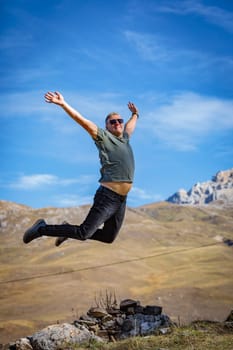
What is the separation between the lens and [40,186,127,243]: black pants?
6695 millimetres

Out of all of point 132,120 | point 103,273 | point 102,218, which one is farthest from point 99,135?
point 103,273

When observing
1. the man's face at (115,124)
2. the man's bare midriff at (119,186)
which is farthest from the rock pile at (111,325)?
the man's face at (115,124)

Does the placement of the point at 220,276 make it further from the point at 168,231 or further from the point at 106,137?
the point at 106,137

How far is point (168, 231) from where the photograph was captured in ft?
387

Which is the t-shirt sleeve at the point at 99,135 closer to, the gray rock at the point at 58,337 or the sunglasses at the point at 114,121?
the sunglasses at the point at 114,121

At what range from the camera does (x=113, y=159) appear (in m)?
6.62

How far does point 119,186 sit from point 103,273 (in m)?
59.3

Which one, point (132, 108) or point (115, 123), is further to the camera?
point (132, 108)

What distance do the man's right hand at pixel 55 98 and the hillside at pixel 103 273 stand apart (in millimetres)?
9156

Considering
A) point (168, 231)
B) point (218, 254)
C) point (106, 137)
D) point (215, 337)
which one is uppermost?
point (168, 231)

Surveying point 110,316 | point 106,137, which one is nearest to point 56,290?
point 110,316

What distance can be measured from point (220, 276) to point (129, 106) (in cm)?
5969

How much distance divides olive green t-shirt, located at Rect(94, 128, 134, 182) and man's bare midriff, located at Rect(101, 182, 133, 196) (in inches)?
2.0

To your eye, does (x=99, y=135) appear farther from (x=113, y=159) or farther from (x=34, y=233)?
(x=34, y=233)
